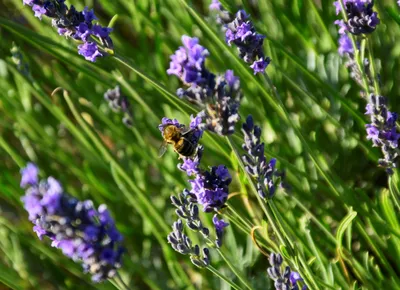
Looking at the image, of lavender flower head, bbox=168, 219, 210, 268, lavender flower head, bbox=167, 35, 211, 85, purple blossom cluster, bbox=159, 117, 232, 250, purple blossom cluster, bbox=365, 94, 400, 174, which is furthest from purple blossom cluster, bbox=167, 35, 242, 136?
purple blossom cluster, bbox=365, 94, 400, 174

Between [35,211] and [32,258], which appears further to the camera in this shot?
[32,258]

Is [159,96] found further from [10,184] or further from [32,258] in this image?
[32,258]

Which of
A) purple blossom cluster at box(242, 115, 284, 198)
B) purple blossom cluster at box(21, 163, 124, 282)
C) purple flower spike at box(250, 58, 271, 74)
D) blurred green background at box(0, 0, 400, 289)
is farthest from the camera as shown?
blurred green background at box(0, 0, 400, 289)

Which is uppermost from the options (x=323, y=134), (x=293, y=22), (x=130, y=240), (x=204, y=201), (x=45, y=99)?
(x=293, y=22)

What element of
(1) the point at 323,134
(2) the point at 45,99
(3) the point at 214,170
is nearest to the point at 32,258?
(2) the point at 45,99

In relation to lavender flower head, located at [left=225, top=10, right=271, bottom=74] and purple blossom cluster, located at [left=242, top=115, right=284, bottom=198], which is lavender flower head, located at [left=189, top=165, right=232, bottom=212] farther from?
lavender flower head, located at [left=225, top=10, right=271, bottom=74]

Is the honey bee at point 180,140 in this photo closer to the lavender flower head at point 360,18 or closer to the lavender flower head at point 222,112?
the lavender flower head at point 222,112
